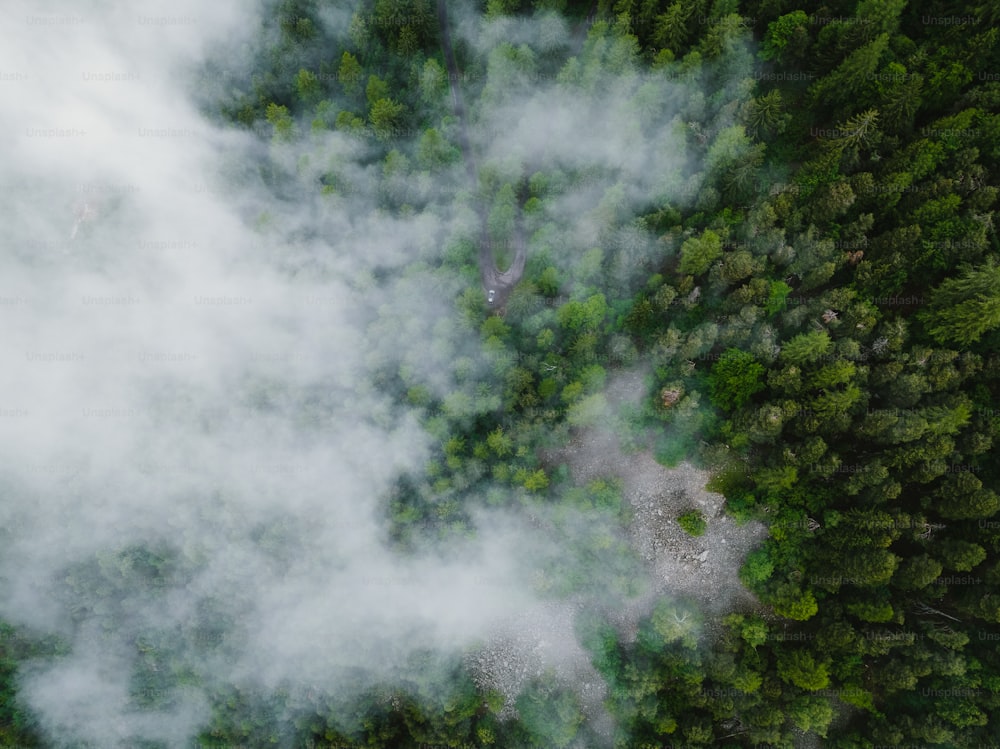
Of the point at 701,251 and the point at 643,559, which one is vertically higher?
the point at 701,251

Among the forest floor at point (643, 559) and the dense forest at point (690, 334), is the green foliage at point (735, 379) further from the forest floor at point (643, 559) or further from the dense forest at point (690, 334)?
the forest floor at point (643, 559)

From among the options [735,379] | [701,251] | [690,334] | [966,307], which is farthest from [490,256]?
[966,307]

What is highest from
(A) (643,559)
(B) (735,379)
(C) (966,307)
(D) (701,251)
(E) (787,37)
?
(E) (787,37)

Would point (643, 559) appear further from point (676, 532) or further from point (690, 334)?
point (690, 334)

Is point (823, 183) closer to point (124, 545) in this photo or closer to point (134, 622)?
point (124, 545)

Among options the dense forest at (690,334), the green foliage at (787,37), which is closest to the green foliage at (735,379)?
the dense forest at (690,334)
